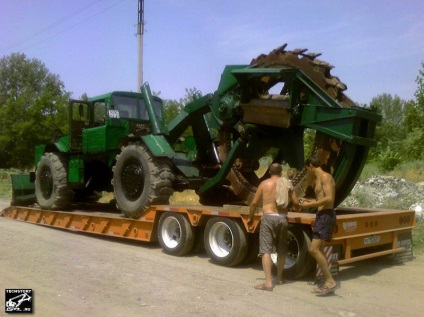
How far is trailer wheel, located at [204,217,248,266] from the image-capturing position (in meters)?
8.40

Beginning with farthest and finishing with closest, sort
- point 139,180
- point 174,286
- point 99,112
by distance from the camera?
1. point 99,112
2. point 139,180
3. point 174,286

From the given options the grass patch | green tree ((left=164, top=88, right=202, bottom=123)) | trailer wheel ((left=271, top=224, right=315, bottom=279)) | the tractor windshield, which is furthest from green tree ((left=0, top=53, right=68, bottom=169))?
trailer wheel ((left=271, top=224, right=315, bottom=279))

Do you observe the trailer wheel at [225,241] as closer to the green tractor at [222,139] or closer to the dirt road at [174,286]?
the dirt road at [174,286]

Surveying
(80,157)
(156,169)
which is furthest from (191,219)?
(80,157)

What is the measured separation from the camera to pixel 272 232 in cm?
736

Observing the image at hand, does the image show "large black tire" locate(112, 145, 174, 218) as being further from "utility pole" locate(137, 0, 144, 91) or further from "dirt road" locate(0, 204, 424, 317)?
"utility pole" locate(137, 0, 144, 91)

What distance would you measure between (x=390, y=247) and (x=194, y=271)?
3.39m

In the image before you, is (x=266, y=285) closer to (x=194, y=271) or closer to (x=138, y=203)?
(x=194, y=271)

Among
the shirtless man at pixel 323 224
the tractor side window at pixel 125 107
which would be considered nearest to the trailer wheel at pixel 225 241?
the shirtless man at pixel 323 224

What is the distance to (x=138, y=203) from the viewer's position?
10.6 meters

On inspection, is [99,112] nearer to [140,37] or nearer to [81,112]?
[81,112]

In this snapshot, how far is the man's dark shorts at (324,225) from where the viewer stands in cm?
705

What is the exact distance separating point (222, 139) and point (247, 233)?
2.62 m

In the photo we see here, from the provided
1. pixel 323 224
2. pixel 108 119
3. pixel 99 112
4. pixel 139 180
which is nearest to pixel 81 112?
pixel 99 112
